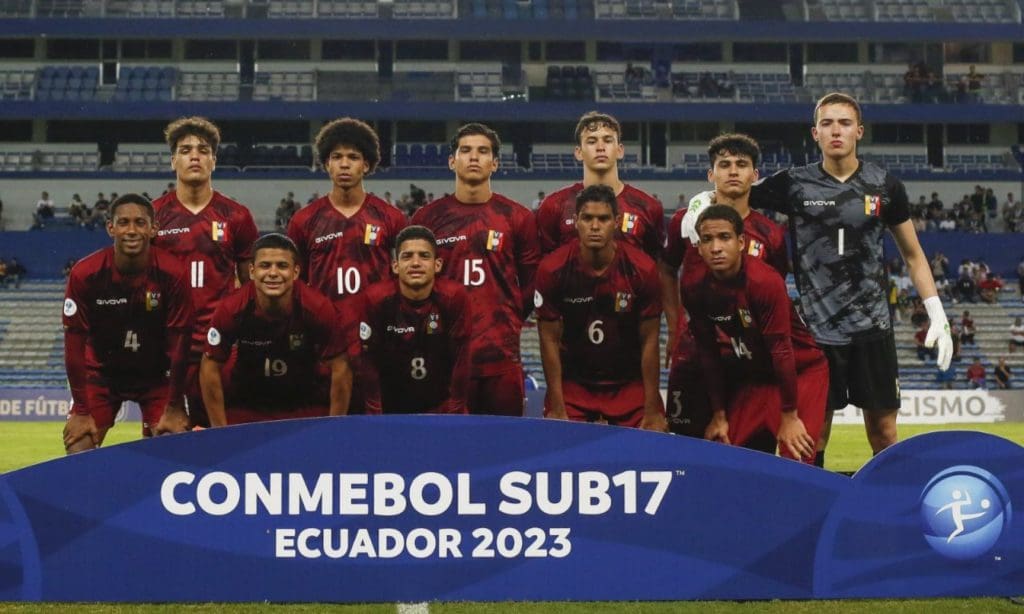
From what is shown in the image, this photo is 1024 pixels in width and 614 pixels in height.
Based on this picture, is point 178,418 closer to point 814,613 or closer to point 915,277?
point 814,613

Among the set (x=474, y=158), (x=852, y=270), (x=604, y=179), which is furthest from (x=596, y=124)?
(x=852, y=270)

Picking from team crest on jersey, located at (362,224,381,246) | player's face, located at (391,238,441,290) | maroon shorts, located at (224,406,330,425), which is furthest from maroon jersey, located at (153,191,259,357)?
player's face, located at (391,238,441,290)

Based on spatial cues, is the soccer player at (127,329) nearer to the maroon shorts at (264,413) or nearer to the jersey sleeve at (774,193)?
the maroon shorts at (264,413)

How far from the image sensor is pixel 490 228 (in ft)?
27.1

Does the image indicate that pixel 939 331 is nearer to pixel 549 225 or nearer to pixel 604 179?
pixel 604 179

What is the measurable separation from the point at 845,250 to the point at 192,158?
403 cm

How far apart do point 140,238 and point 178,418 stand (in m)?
1.05

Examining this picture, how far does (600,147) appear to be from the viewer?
27.2ft

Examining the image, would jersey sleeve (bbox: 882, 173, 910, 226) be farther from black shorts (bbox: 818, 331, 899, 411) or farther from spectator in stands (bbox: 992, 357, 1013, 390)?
spectator in stands (bbox: 992, 357, 1013, 390)

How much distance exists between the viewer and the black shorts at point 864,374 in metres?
7.42

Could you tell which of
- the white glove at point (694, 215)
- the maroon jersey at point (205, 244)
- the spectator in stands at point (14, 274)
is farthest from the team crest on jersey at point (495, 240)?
the spectator in stands at point (14, 274)

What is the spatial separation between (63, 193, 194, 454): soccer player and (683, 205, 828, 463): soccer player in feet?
9.69

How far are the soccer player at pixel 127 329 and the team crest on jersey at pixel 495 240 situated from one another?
6.02 ft

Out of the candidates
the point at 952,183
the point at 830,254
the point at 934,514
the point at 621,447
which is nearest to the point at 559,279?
the point at 830,254
